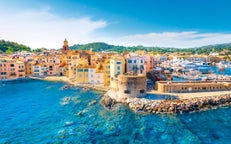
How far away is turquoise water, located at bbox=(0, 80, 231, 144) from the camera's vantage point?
2380 cm

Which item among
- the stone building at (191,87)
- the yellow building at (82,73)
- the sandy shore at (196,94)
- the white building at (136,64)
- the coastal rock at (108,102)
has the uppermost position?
the white building at (136,64)

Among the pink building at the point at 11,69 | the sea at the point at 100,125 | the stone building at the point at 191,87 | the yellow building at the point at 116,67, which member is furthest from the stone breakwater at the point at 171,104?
the pink building at the point at 11,69

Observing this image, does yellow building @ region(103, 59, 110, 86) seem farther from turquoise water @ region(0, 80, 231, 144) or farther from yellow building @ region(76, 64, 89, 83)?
turquoise water @ region(0, 80, 231, 144)

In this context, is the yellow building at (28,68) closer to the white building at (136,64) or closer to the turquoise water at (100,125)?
the turquoise water at (100,125)

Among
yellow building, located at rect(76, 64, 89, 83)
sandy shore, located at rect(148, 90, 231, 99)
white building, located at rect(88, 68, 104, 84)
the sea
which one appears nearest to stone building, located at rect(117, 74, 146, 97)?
the sea

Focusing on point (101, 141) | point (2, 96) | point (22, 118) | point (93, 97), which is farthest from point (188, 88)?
point (2, 96)

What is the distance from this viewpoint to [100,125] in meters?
27.6

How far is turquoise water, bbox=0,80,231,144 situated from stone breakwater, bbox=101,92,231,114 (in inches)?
56.6

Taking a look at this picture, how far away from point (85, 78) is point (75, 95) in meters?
11.4

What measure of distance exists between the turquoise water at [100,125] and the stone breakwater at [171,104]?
1438 millimetres

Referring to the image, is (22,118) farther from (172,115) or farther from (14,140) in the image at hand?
(172,115)

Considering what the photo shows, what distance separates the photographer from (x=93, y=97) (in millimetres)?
42406

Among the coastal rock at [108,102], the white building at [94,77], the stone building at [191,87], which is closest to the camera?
the coastal rock at [108,102]

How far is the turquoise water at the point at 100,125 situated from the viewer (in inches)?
937
